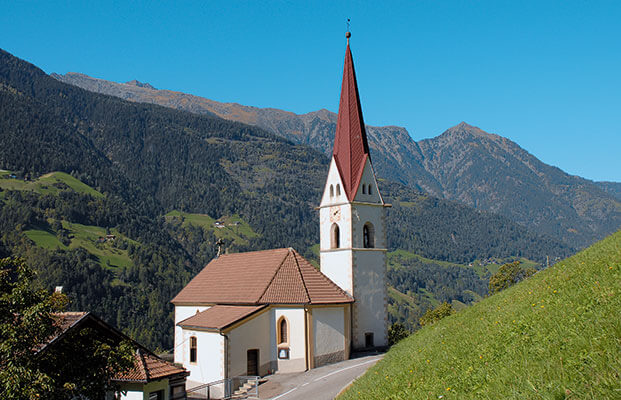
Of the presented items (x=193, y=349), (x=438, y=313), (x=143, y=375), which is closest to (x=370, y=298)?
(x=193, y=349)

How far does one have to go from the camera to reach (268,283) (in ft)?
112

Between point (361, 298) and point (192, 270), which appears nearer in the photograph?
point (361, 298)

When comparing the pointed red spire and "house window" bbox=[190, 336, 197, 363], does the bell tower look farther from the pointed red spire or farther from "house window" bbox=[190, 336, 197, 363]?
"house window" bbox=[190, 336, 197, 363]

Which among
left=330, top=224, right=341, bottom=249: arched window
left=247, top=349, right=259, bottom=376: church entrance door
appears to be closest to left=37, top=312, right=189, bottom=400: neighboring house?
left=247, top=349, right=259, bottom=376: church entrance door

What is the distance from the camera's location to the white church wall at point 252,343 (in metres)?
30.3

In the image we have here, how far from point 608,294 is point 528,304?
3.83 meters

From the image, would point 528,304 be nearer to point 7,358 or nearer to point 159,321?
point 7,358

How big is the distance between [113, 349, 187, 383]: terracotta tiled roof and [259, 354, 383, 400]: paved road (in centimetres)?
590

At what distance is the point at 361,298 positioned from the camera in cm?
3659

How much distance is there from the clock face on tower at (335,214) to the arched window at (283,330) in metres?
9.18

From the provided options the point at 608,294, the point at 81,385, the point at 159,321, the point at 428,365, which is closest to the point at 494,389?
the point at 608,294

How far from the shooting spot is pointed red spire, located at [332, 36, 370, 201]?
124 feet

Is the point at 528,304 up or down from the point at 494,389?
up

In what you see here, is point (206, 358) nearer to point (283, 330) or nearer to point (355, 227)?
point (283, 330)
